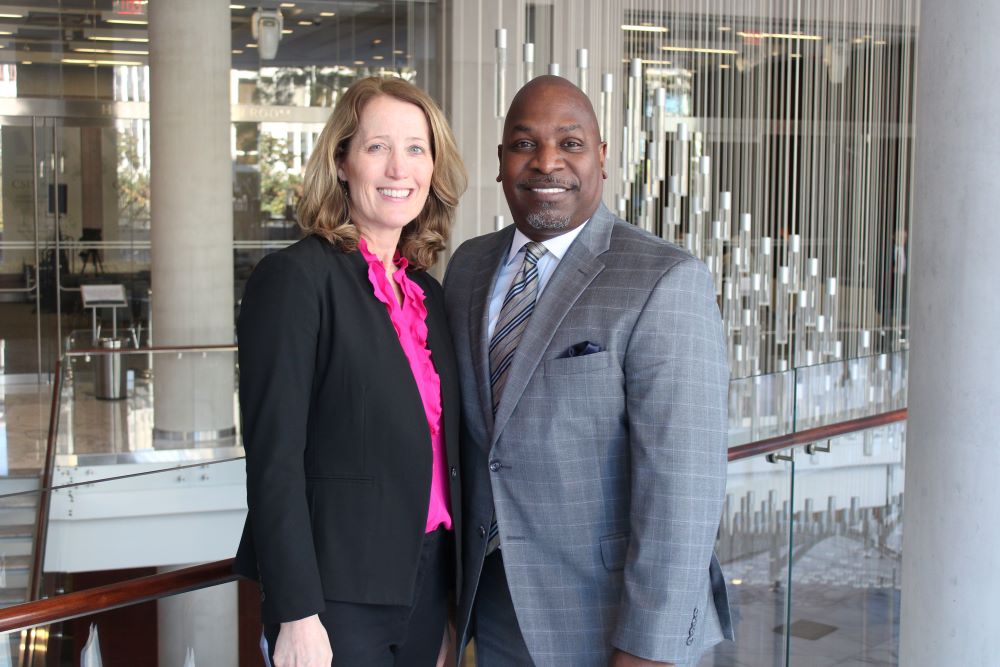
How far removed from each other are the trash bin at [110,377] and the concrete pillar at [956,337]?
597cm

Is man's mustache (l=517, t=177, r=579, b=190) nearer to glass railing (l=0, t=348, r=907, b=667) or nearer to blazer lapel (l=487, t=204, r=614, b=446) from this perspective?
blazer lapel (l=487, t=204, r=614, b=446)

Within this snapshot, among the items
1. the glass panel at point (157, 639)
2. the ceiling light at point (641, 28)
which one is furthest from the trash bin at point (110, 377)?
the glass panel at point (157, 639)

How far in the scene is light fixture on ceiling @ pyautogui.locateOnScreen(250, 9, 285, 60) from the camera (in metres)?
9.63

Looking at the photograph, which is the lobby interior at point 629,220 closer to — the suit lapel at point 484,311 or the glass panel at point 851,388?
the glass panel at point 851,388

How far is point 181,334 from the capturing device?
340 inches

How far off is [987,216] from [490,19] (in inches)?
243

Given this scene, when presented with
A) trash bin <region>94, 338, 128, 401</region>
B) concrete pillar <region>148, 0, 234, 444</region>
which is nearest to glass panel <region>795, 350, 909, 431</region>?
concrete pillar <region>148, 0, 234, 444</region>

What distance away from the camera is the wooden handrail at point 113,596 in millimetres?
1969

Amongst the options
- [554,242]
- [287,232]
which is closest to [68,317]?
[287,232]

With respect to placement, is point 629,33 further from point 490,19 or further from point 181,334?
point 181,334

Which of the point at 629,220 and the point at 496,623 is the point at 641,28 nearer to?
the point at 629,220

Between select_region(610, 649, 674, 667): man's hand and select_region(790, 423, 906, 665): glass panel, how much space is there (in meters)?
2.04

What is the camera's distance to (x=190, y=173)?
839cm

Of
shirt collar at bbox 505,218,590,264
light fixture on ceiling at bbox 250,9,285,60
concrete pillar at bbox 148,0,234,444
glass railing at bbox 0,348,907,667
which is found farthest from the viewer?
light fixture on ceiling at bbox 250,9,285,60
